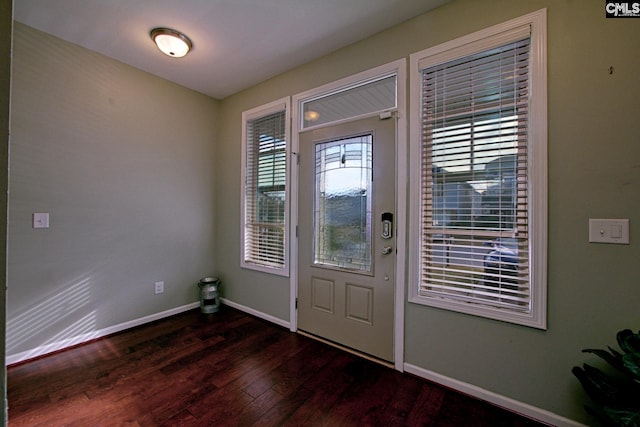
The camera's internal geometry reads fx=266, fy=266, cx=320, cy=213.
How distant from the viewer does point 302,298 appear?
2.70 meters

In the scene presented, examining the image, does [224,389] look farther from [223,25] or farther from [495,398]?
[223,25]

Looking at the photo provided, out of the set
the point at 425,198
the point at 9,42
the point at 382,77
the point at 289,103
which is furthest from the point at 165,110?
the point at 425,198

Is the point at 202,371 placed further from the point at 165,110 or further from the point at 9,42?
the point at 165,110

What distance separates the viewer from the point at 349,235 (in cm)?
241

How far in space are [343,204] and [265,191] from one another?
43.3 inches

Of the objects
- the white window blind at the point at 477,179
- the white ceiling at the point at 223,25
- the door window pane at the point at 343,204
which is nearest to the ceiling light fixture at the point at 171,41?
the white ceiling at the point at 223,25

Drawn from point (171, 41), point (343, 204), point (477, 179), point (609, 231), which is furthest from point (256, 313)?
point (609, 231)

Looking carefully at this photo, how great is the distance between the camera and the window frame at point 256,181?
2838 mm

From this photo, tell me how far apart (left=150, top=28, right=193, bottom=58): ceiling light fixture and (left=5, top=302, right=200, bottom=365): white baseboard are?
269 cm

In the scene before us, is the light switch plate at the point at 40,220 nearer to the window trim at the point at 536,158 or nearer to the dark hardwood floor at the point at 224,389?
the dark hardwood floor at the point at 224,389

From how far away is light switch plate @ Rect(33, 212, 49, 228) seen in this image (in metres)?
2.22

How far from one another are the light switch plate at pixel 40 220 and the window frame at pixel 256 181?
67.1 inches

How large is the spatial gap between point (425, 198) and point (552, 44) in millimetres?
1142

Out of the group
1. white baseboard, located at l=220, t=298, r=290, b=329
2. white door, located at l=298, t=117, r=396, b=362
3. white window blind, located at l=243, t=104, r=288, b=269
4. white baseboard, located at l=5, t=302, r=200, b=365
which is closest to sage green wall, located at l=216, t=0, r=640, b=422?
white door, located at l=298, t=117, r=396, b=362
